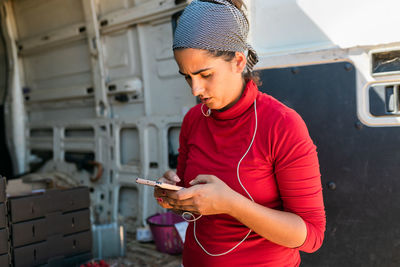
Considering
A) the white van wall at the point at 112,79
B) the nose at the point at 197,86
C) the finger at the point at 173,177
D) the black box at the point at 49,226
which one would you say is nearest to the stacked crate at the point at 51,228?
the black box at the point at 49,226

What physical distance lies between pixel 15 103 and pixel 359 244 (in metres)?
4.28

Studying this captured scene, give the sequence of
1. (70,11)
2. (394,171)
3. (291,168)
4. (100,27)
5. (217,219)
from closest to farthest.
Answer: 1. (291,168)
2. (217,219)
3. (394,171)
4. (100,27)
5. (70,11)

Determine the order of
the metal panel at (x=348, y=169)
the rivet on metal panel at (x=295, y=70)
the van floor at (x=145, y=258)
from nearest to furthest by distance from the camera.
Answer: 1. the metal panel at (x=348, y=169)
2. the rivet on metal panel at (x=295, y=70)
3. the van floor at (x=145, y=258)

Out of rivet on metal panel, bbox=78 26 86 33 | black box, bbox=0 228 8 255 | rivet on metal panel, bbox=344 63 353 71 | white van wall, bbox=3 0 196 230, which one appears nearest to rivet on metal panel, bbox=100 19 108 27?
white van wall, bbox=3 0 196 230

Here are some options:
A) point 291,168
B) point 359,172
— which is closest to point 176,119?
point 359,172

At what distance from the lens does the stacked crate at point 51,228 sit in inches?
95.7

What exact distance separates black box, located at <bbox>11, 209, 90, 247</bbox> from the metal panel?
1598 mm

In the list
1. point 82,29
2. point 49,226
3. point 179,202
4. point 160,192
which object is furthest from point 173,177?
point 82,29

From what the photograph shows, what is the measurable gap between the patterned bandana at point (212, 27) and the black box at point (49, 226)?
186cm

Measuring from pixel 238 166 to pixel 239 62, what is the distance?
13.5 inches

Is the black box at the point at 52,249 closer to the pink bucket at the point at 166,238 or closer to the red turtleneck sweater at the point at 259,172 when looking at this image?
the pink bucket at the point at 166,238

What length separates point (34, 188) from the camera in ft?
10.0

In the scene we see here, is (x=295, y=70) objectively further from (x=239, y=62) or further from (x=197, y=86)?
(x=197, y=86)

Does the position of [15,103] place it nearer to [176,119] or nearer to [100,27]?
[100,27]
